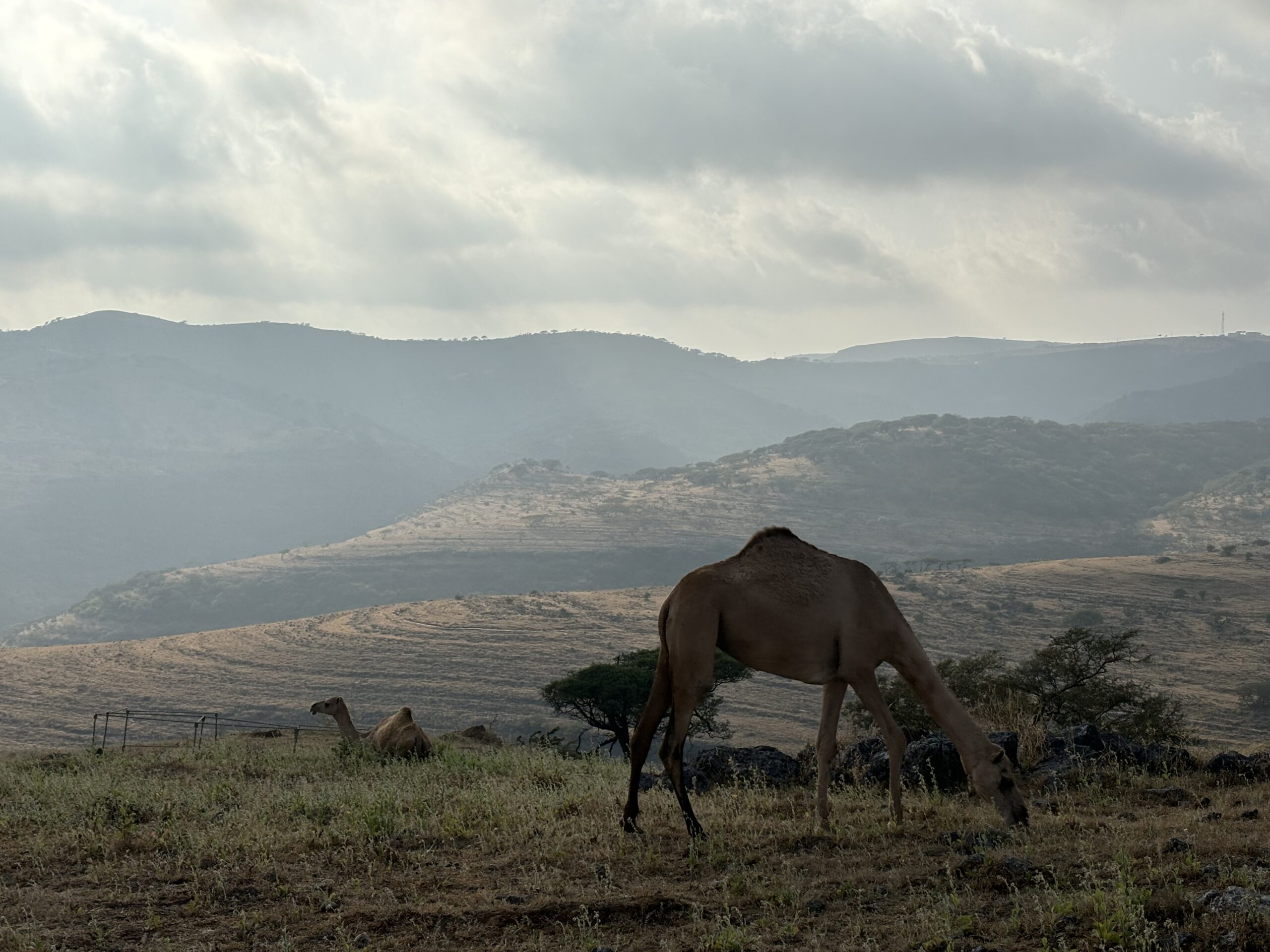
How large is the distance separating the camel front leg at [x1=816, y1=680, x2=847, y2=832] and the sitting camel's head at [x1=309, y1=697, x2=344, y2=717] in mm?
12903

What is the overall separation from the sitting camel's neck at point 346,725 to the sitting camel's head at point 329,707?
71mm

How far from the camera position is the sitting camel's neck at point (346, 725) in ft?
64.1

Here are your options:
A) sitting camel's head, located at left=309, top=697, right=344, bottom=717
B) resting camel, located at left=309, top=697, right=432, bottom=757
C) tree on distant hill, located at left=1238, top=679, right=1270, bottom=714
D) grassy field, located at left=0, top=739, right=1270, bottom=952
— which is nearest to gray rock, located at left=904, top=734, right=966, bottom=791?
grassy field, located at left=0, top=739, right=1270, bottom=952

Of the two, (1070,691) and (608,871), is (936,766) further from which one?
(1070,691)

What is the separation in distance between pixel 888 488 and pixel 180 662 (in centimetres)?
13137

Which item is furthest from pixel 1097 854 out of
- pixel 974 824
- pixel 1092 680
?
pixel 1092 680

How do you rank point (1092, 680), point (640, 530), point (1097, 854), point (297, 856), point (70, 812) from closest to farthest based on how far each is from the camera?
point (1097, 854)
point (297, 856)
point (70, 812)
point (1092, 680)
point (640, 530)

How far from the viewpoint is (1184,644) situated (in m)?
72.0

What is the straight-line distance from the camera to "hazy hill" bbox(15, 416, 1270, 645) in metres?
157

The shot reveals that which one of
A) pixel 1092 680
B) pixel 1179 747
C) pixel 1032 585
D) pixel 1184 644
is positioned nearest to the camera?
pixel 1179 747

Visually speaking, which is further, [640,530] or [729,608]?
[640,530]

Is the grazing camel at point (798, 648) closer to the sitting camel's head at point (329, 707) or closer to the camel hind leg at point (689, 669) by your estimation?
the camel hind leg at point (689, 669)

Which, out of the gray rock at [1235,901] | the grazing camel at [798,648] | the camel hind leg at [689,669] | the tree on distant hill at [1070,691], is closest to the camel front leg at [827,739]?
the grazing camel at [798,648]

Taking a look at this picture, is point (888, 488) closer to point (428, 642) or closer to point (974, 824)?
point (428, 642)
